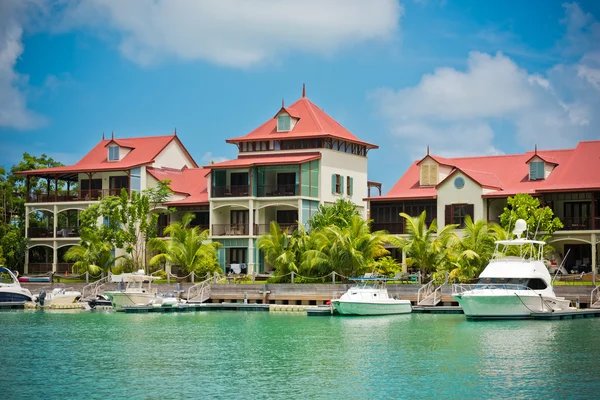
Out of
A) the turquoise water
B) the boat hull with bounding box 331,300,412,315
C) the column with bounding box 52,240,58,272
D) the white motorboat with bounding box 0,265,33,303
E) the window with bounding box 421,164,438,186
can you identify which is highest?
the window with bounding box 421,164,438,186

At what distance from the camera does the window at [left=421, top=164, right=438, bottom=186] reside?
67188mm

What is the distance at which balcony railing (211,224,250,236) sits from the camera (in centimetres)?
6919

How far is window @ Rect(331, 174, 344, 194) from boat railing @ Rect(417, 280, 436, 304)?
1560 centimetres

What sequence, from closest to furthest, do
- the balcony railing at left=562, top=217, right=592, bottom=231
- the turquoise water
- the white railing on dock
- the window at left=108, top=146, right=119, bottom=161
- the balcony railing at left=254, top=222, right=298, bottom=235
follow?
the turquoise water < the white railing on dock < the balcony railing at left=562, top=217, right=592, bottom=231 < the balcony railing at left=254, top=222, right=298, bottom=235 < the window at left=108, top=146, right=119, bottom=161

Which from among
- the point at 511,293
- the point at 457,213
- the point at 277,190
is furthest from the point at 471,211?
the point at 511,293

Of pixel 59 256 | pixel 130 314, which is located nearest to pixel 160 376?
pixel 130 314

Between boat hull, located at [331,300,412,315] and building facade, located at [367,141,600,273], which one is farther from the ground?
building facade, located at [367,141,600,273]

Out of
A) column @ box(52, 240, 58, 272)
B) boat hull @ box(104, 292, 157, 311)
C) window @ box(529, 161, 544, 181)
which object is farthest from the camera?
column @ box(52, 240, 58, 272)

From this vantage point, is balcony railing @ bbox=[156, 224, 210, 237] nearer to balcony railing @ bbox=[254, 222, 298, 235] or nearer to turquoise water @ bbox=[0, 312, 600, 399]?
balcony railing @ bbox=[254, 222, 298, 235]

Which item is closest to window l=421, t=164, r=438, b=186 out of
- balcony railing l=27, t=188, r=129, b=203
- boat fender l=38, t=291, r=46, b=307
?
balcony railing l=27, t=188, r=129, b=203

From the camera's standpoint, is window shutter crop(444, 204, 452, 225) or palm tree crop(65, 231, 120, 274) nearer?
window shutter crop(444, 204, 452, 225)

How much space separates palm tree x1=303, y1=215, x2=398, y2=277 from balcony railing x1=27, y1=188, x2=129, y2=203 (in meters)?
20.4

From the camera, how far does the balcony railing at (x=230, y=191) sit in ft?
227

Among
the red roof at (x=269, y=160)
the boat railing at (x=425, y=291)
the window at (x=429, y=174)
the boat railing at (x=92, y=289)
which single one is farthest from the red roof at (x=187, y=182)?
the boat railing at (x=425, y=291)
